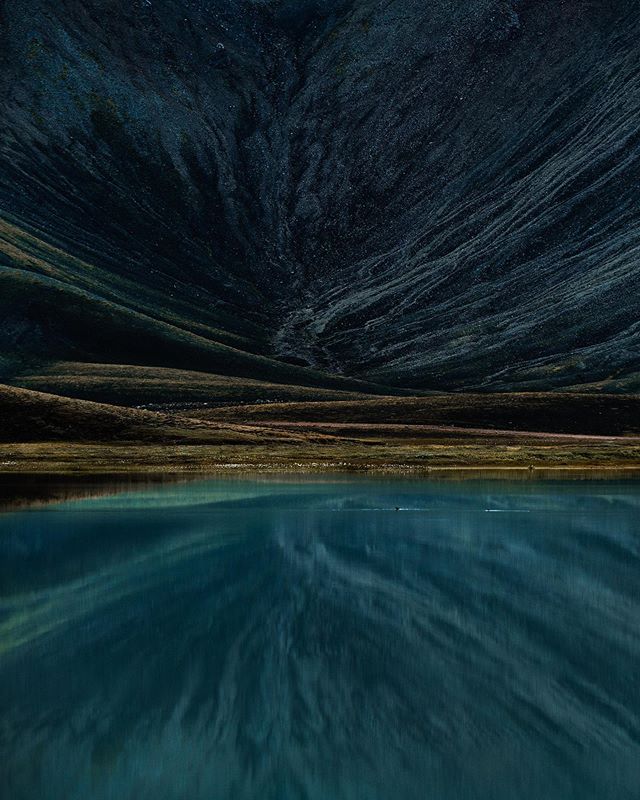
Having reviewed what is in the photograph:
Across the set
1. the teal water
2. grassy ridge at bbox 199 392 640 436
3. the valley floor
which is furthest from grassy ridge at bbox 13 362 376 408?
the teal water

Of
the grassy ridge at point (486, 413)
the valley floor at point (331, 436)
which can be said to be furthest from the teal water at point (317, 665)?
the grassy ridge at point (486, 413)

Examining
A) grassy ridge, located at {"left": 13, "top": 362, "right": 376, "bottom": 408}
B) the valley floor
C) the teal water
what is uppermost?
grassy ridge, located at {"left": 13, "top": 362, "right": 376, "bottom": 408}

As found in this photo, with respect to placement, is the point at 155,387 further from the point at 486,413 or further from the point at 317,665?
the point at 317,665

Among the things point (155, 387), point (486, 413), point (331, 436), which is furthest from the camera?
point (155, 387)

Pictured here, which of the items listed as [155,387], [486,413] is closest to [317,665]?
[486,413]

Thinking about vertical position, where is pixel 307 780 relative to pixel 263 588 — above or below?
below

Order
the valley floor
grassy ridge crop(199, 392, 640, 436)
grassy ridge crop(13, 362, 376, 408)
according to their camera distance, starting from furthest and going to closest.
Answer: grassy ridge crop(13, 362, 376, 408) < grassy ridge crop(199, 392, 640, 436) < the valley floor

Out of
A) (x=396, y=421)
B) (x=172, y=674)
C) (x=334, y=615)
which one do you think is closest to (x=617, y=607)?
(x=334, y=615)

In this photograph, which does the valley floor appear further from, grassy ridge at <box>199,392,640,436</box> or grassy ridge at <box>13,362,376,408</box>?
grassy ridge at <box>13,362,376,408</box>

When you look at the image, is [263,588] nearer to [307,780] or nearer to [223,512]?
[307,780]
